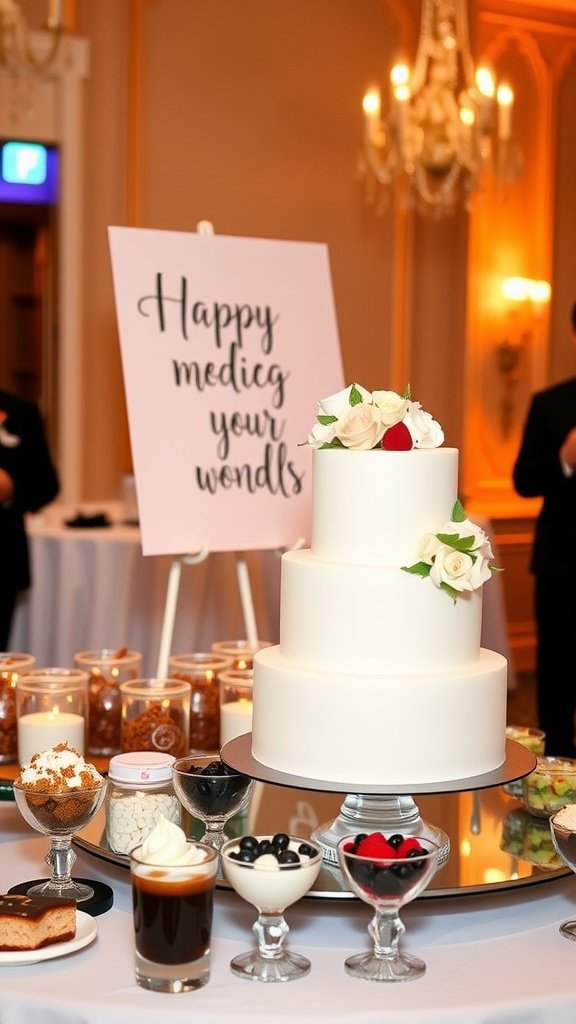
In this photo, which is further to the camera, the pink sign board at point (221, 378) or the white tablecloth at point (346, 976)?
the pink sign board at point (221, 378)

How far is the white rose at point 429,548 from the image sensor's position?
194 cm

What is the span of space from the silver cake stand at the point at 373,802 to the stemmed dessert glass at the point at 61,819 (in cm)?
23

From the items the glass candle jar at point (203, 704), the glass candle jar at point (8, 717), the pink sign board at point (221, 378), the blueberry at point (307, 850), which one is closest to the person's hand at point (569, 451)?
the pink sign board at point (221, 378)

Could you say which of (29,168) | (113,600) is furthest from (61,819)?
(29,168)

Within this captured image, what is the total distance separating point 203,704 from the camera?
2838mm

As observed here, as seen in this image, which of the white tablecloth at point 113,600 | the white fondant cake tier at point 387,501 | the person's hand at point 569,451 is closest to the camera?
the white fondant cake tier at point 387,501

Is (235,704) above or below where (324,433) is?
below

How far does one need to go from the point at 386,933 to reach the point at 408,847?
0.15m

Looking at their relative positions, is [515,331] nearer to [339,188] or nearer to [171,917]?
[339,188]

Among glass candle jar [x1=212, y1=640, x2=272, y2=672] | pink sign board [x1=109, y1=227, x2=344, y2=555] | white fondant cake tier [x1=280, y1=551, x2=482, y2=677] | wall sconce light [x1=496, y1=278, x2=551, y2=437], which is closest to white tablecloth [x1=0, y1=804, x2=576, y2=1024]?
white fondant cake tier [x1=280, y1=551, x2=482, y2=677]

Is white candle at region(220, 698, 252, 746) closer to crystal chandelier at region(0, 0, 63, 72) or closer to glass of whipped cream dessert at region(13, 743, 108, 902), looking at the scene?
glass of whipped cream dessert at region(13, 743, 108, 902)

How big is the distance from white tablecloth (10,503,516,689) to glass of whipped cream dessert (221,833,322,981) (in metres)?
3.20

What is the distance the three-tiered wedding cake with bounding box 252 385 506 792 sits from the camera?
6.28ft

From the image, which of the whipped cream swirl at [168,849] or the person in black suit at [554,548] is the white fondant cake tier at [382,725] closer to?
the whipped cream swirl at [168,849]
